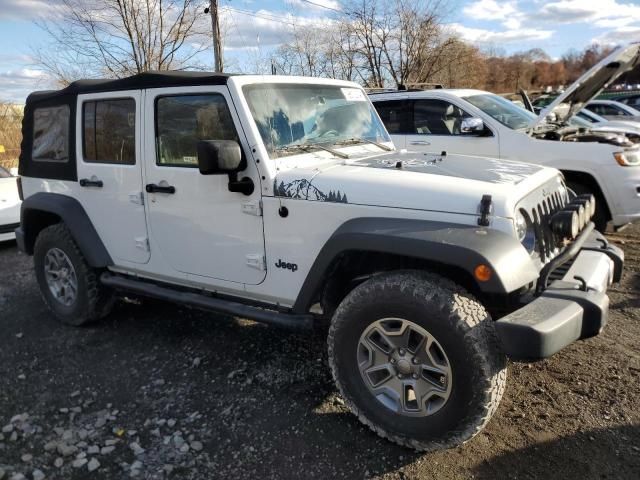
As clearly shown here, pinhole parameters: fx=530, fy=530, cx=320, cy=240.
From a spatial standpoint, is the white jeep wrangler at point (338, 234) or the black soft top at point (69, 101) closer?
the white jeep wrangler at point (338, 234)

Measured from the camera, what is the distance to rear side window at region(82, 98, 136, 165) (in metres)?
3.82

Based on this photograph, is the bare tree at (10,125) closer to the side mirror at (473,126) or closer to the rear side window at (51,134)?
the rear side window at (51,134)

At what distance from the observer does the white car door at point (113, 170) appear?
150 inches

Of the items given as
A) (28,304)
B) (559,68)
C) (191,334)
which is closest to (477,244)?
(191,334)

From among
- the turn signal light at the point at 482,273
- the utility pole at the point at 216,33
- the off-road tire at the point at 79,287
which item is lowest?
the off-road tire at the point at 79,287

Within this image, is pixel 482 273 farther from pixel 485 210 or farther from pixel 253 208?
pixel 253 208

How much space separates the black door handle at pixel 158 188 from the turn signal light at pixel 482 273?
2.09 m

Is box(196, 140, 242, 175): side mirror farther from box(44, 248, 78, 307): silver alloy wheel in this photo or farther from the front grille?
box(44, 248, 78, 307): silver alloy wheel

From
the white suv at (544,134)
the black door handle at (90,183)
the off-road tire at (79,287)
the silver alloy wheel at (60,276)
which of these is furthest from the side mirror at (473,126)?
the silver alloy wheel at (60,276)

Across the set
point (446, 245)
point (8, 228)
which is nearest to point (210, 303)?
point (446, 245)

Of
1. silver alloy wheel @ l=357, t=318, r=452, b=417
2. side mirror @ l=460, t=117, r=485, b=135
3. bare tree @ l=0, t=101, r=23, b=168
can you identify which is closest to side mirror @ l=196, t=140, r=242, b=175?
silver alloy wheel @ l=357, t=318, r=452, b=417

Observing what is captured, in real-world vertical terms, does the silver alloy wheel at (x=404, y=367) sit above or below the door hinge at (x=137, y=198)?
below

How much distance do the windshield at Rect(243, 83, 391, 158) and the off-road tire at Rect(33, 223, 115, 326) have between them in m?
2.12

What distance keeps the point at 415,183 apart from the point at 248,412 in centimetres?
167
